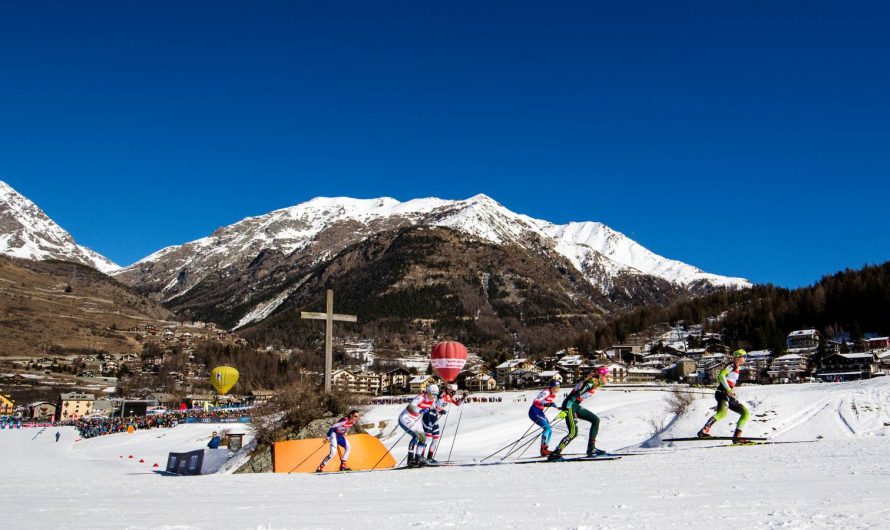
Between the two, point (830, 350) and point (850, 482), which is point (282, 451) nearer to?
point (850, 482)

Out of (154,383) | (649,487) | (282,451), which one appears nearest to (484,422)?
(282,451)

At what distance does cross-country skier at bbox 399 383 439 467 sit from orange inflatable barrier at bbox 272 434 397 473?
2.11m

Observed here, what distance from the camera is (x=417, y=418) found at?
1570cm

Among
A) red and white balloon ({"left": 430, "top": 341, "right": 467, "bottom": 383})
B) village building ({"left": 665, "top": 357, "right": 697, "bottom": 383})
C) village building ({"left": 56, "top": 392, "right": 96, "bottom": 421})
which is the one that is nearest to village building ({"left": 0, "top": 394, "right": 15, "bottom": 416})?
village building ({"left": 56, "top": 392, "right": 96, "bottom": 421})

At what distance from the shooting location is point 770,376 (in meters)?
97.9

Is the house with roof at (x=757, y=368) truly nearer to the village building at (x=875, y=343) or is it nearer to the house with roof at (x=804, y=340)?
the house with roof at (x=804, y=340)

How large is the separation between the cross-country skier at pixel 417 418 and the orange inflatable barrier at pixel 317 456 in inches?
83.0

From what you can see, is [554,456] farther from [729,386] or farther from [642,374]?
[642,374]

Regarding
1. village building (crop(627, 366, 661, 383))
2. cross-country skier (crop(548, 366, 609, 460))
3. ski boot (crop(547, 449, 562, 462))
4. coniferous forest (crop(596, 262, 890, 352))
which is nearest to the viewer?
cross-country skier (crop(548, 366, 609, 460))

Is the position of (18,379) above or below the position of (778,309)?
below

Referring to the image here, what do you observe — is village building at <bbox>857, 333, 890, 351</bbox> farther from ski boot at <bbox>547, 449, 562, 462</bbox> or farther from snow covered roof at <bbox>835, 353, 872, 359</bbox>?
ski boot at <bbox>547, 449, 562, 462</bbox>

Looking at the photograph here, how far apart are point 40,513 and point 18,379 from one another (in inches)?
5539

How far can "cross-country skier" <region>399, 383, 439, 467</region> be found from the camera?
15.7 metres

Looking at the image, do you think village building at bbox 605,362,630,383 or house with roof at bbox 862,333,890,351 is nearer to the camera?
house with roof at bbox 862,333,890,351
